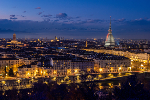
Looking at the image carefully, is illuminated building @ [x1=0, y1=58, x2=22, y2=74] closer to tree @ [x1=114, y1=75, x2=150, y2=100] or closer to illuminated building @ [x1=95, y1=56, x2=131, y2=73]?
illuminated building @ [x1=95, y1=56, x2=131, y2=73]

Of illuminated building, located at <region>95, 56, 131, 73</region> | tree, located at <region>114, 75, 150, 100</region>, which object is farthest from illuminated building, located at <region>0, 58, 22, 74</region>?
tree, located at <region>114, 75, 150, 100</region>

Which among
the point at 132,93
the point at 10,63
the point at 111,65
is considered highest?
the point at 10,63

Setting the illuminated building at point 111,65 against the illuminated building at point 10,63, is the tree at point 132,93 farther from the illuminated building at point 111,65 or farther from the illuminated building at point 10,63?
the illuminated building at point 10,63

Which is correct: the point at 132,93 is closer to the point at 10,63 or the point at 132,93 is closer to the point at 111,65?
the point at 111,65

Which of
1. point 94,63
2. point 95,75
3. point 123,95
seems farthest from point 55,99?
point 94,63

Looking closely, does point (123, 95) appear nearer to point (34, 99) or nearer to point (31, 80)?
point (34, 99)

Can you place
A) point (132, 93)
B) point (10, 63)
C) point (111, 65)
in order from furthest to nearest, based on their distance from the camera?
point (10, 63)
point (111, 65)
point (132, 93)

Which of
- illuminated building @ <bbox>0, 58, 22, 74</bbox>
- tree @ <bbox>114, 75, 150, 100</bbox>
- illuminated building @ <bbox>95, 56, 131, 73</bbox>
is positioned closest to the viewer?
tree @ <bbox>114, 75, 150, 100</bbox>

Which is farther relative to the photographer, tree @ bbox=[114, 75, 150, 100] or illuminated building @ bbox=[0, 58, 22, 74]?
illuminated building @ bbox=[0, 58, 22, 74]

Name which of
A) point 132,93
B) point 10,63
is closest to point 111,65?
point 10,63

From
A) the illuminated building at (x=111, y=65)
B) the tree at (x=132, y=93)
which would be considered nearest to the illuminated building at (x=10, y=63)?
the illuminated building at (x=111, y=65)

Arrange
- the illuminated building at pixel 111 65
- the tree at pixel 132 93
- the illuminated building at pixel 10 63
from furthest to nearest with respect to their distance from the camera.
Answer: the illuminated building at pixel 10 63
the illuminated building at pixel 111 65
the tree at pixel 132 93

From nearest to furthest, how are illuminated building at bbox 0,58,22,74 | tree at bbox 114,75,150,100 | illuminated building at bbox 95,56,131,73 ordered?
tree at bbox 114,75,150,100
illuminated building at bbox 95,56,131,73
illuminated building at bbox 0,58,22,74
